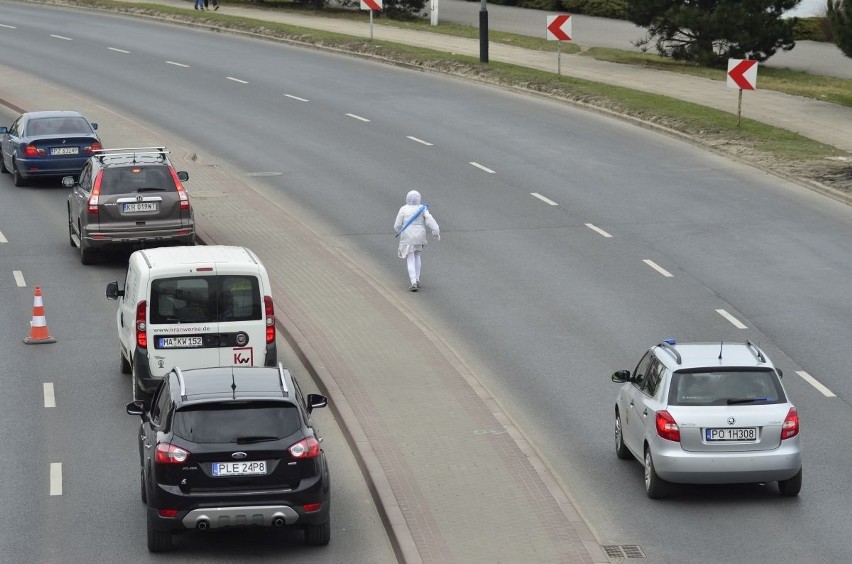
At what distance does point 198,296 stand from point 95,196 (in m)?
8.05

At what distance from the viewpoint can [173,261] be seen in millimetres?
17375

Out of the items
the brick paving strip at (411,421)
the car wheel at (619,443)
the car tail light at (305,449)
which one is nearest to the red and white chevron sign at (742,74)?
the brick paving strip at (411,421)

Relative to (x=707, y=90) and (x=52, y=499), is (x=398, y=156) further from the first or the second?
(x=52, y=499)

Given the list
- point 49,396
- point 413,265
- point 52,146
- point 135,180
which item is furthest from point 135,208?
point 52,146

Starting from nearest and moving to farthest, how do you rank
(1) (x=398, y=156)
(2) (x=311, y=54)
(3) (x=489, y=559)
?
(3) (x=489, y=559) → (1) (x=398, y=156) → (2) (x=311, y=54)

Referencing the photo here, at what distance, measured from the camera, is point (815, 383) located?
18828 mm

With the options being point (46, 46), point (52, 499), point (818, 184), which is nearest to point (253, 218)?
point (818, 184)

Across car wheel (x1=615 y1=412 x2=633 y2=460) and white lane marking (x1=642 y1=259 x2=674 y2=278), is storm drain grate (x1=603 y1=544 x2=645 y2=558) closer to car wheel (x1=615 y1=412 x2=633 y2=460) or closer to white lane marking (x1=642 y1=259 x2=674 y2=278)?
car wheel (x1=615 y1=412 x2=633 y2=460)

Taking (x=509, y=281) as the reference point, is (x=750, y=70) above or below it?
above

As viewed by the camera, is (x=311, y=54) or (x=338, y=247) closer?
(x=338, y=247)

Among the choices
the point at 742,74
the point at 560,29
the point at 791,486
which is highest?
the point at 560,29

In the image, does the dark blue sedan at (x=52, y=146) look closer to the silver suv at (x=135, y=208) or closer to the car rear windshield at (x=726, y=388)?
the silver suv at (x=135, y=208)

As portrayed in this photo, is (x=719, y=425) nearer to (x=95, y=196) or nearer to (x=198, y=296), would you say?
(x=198, y=296)

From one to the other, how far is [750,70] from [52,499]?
25093 mm
